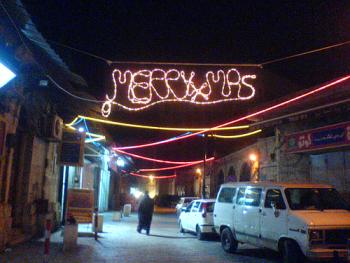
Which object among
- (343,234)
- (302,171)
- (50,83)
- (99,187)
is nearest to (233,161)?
(99,187)

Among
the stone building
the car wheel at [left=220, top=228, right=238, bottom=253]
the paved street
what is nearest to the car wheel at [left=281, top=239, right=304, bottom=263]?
the paved street

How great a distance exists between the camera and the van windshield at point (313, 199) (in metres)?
10.8

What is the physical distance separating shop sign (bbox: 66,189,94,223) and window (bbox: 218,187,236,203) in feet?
14.9

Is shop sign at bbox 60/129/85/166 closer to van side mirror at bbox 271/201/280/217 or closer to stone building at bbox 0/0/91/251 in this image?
stone building at bbox 0/0/91/251

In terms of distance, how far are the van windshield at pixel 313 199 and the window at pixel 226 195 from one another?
2.62 metres

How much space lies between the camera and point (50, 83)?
46.4ft

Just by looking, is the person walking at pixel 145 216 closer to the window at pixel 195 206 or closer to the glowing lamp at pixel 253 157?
the window at pixel 195 206

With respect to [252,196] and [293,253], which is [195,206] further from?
[293,253]

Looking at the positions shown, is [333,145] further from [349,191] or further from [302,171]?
[302,171]

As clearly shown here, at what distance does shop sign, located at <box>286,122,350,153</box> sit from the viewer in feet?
46.0

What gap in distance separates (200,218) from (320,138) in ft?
17.2

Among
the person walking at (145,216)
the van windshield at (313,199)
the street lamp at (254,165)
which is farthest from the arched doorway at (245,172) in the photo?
the van windshield at (313,199)

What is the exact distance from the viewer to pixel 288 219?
10.4m

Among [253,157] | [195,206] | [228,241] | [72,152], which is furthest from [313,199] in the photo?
[253,157]
